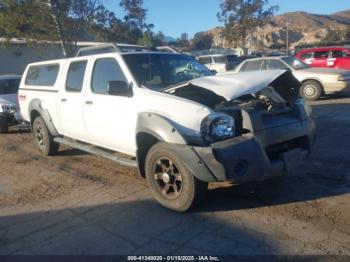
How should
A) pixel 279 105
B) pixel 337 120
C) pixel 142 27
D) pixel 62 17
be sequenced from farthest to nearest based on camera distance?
Result: 1. pixel 142 27
2. pixel 62 17
3. pixel 337 120
4. pixel 279 105

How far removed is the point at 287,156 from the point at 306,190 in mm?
764

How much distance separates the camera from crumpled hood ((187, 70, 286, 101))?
179 inches

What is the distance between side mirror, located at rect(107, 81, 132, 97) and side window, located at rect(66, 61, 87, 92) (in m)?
1.32

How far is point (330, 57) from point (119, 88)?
14.5 meters

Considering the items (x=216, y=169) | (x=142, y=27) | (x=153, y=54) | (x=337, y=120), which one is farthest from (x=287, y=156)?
(x=142, y=27)

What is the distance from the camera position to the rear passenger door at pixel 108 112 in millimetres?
5254

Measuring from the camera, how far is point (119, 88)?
518cm

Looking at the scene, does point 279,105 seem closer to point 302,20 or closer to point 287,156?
point 287,156

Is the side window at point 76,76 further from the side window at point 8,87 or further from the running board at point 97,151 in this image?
the side window at point 8,87

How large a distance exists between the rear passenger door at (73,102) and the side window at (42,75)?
611 millimetres

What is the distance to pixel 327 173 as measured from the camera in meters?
5.58

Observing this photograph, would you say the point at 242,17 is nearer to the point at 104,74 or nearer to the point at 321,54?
the point at 321,54

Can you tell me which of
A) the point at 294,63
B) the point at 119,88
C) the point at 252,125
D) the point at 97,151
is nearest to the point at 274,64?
the point at 294,63

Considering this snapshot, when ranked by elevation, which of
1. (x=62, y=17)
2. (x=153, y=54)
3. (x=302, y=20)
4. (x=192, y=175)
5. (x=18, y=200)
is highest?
(x=302, y=20)
